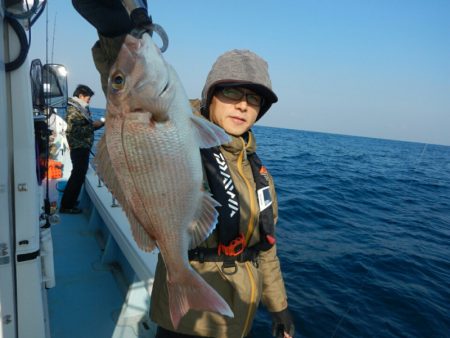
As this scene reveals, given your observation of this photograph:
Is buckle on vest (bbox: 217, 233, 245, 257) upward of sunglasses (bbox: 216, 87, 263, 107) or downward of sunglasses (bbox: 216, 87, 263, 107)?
downward

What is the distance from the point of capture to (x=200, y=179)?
145 centimetres

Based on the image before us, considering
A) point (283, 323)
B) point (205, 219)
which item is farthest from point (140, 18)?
point (283, 323)

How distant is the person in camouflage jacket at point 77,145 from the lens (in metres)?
5.85

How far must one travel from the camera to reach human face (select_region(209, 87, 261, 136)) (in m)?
2.02

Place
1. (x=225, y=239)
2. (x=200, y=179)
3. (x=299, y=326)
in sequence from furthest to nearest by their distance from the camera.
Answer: (x=299, y=326) → (x=225, y=239) → (x=200, y=179)

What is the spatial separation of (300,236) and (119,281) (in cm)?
497

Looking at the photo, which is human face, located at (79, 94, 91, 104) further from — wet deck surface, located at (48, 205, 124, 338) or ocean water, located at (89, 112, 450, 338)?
ocean water, located at (89, 112, 450, 338)

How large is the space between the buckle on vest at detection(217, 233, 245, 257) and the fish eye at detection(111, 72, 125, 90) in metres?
1.07

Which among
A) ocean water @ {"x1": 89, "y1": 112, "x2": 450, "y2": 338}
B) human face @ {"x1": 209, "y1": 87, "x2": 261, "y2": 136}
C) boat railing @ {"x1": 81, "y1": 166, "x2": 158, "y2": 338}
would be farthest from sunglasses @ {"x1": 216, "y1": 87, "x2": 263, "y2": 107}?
ocean water @ {"x1": 89, "y1": 112, "x2": 450, "y2": 338}

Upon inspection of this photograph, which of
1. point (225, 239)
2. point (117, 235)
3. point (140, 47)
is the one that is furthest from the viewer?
point (117, 235)

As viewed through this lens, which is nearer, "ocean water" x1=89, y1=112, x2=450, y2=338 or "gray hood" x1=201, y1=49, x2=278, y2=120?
"gray hood" x1=201, y1=49, x2=278, y2=120

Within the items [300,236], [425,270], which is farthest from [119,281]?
[425,270]

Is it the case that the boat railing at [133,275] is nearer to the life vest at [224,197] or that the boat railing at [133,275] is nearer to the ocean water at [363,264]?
the life vest at [224,197]

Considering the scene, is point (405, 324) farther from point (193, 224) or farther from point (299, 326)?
point (193, 224)
